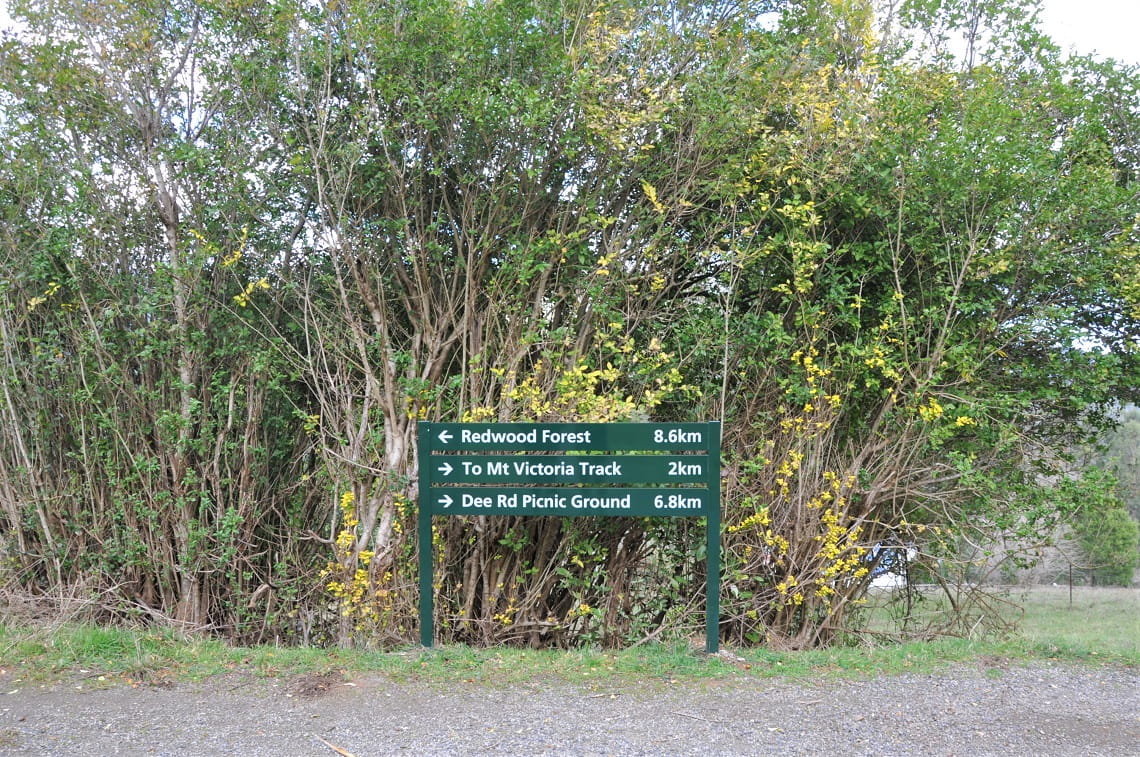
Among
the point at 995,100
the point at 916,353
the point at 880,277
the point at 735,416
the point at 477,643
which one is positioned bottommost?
the point at 477,643

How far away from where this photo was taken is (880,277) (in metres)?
7.34

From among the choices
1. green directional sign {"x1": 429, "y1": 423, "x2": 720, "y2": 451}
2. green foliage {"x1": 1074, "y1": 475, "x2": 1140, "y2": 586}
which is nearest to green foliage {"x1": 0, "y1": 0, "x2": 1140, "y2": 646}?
green foliage {"x1": 1074, "y1": 475, "x2": 1140, "y2": 586}

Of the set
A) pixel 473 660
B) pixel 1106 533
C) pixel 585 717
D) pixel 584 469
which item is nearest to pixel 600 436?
pixel 584 469

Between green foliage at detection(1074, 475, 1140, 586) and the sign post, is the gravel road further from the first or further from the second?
green foliage at detection(1074, 475, 1140, 586)

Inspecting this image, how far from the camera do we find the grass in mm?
5184

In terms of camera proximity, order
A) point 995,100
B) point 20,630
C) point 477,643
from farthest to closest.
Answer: point 995,100 < point 477,643 < point 20,630

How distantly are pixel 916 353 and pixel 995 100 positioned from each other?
221cm

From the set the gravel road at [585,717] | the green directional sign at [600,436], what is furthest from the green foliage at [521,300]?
the gravel road at [585,717]

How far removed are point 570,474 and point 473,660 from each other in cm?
135

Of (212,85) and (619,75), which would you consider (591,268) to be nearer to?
(619,75)

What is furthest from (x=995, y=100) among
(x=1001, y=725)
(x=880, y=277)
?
(x=1001, y=725)

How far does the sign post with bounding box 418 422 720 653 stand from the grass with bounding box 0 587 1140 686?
0.43 meters

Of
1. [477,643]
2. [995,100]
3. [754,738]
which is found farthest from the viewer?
[995,100]

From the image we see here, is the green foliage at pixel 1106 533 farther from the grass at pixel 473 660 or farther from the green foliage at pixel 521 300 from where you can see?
the grass at pixel 473 660
